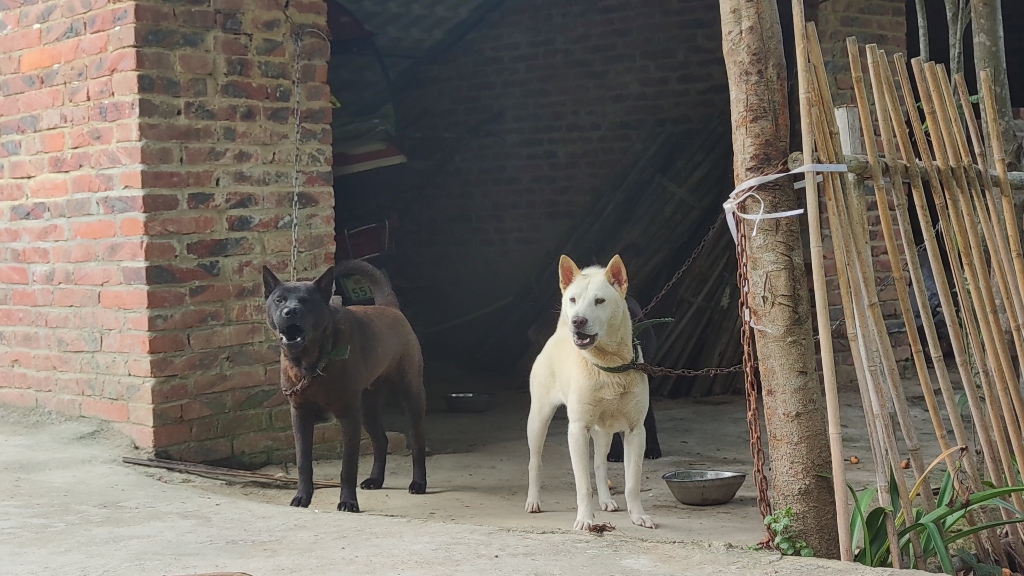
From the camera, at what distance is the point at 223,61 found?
18.6 ft

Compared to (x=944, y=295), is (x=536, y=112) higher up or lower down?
higher up

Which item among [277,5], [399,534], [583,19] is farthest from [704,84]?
[399,534]

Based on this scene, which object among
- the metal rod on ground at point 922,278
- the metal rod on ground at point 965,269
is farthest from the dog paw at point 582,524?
the metal rod on ground at point 965,269

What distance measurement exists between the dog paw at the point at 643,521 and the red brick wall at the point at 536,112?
Result: 18.2ft

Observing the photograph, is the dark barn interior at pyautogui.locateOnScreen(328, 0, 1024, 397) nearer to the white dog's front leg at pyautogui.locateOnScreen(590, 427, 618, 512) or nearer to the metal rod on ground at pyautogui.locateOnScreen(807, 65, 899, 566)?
the white dog's front leg at pyautogui.locateOnScreen(590, 427, 618, 512)

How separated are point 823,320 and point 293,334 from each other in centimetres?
233

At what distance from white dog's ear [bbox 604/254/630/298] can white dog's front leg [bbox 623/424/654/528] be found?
64 centimetres

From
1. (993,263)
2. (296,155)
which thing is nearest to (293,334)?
(296,155)

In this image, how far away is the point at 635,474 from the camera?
16.0ft

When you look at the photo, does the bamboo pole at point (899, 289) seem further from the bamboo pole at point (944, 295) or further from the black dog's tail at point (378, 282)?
the black dog's tail at point (378, 282)

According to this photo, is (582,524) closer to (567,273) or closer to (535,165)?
(567,273)

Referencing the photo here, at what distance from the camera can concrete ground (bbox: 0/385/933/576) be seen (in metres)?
3.51

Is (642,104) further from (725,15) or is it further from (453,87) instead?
(725,15)

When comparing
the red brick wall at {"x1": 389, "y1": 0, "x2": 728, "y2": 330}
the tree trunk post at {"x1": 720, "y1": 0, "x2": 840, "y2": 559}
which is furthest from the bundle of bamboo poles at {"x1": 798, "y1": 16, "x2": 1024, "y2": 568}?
the red brick wall at {"x1": 389, "y1": 0, "x2": 728, "y2": 330}
